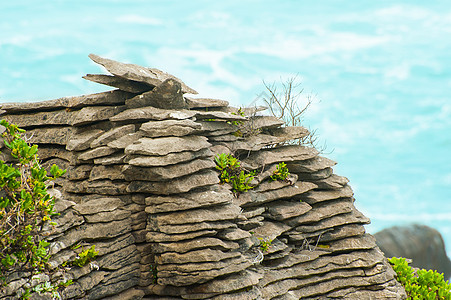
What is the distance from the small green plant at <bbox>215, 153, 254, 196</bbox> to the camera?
11.9 m

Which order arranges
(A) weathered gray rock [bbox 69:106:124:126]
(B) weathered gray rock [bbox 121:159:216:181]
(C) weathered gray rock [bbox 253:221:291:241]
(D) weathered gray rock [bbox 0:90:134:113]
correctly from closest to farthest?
(B) weathered gray rock [bbox 121:159:216:181] → (A) weathered gray rock [bbox 69:106:124:126] → (D) weathered gray rock [bbox 0:90:134:113] → (C) weathered gray rock [bbox 253:221:291:241]

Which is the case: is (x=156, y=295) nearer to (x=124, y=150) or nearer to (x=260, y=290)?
(x=260, y=290)

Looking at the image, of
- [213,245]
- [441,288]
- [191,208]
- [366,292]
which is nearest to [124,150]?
[191,208]

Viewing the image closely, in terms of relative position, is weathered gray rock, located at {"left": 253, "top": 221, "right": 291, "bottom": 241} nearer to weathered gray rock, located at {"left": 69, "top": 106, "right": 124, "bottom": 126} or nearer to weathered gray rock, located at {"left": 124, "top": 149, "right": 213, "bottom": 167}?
weathered gray rock, located at {"left": 124, "top": 149, "right": 213, "bottom": 167}

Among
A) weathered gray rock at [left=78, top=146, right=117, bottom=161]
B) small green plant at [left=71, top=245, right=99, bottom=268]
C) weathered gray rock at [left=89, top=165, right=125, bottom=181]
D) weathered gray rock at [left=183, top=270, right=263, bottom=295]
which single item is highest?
weathered gray rock at [left=78, top=146, right=117, bottom=161]

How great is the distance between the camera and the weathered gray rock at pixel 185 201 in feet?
32.8

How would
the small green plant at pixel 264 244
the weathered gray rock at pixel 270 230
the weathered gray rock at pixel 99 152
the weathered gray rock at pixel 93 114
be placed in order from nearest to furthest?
the weathered gray rock at pixel 99 152 → the weathered gray rock at pixel 93 114 → the small green plant at pixel 264 244 → the weathered gray rock at pixel 270 230

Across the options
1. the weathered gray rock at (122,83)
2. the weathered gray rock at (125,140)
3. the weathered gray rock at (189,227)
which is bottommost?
the weathered gray rock at (189,227)

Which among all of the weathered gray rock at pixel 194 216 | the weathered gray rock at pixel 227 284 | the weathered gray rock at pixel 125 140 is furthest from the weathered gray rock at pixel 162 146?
the weathered gray rock at pixel 227 284

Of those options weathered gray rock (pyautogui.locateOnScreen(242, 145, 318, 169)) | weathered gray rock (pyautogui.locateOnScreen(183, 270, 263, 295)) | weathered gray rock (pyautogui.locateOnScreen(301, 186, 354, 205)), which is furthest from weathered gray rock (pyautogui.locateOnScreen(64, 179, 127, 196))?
weathered gray rock (pyautogui.locateOnScreen(301, 186, 354, 205))

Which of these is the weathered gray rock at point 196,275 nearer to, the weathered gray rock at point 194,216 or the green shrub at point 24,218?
the weathered gray rock at point 194,216

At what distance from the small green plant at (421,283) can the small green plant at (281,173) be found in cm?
504

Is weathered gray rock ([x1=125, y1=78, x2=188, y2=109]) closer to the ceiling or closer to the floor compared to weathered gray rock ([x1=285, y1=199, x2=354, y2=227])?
closer to the ceiling

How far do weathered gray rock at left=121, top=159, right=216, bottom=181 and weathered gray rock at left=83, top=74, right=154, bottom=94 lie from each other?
225cm
